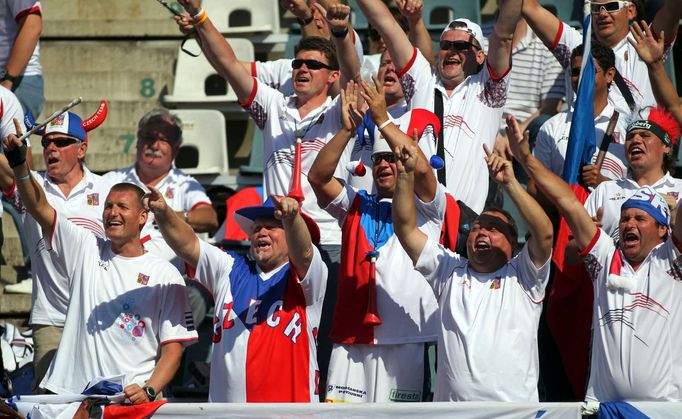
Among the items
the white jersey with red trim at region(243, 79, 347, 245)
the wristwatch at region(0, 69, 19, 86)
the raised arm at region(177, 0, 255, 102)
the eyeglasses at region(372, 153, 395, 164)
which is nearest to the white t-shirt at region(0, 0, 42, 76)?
the wristwatch at region(0, 69, 19, 86)

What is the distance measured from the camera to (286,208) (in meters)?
6.47

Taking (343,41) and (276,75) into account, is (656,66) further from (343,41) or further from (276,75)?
(276,75)

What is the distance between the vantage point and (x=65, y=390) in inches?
266

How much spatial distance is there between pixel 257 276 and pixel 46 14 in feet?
20.2

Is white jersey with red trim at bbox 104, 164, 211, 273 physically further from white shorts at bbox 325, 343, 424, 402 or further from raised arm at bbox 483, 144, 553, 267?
raised arm at bbox 483, 144, 553, 267

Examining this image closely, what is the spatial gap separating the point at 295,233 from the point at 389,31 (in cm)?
178

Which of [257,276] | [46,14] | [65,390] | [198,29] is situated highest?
[46,14]

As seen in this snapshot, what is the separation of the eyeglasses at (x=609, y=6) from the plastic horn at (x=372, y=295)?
101 inches

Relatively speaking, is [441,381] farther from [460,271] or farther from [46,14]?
[46,14]

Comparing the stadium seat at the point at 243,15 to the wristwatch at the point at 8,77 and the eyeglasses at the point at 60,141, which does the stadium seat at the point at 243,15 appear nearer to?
the wristwatch at the point at 8,77

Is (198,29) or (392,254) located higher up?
(198,29)

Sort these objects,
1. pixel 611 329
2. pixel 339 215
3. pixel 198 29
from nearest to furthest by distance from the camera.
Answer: pixel 611 329
pixel 339 215
pixel 198 29

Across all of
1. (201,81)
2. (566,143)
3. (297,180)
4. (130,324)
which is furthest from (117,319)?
(201,81)

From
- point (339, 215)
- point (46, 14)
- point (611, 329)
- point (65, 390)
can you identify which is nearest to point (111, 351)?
point (65, 390)
